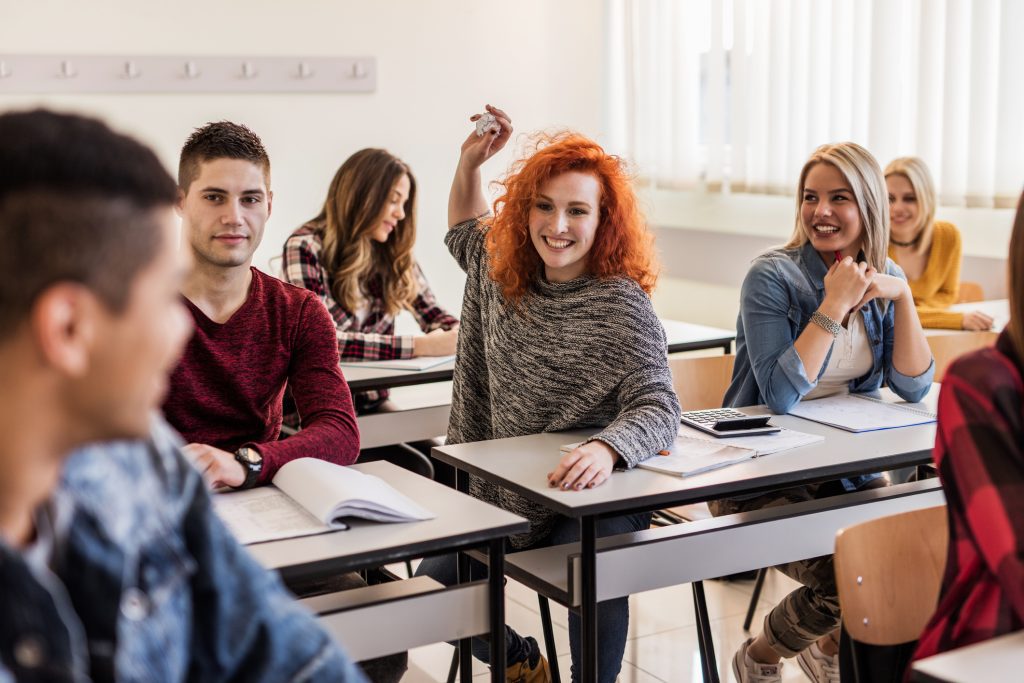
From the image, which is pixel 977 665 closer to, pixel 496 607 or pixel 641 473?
pixel 496 607

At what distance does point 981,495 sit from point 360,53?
156 inches

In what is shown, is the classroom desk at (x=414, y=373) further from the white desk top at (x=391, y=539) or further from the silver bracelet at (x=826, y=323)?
the white desk top at (x=391, y=539)

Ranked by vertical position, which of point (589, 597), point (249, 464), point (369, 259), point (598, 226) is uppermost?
point (598, 226)

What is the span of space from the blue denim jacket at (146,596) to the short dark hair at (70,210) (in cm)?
21

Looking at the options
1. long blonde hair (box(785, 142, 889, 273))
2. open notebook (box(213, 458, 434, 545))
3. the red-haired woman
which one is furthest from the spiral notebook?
open notebook (box(213, 458, 434, 545))

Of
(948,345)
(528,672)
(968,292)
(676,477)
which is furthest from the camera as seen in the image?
(968,292)

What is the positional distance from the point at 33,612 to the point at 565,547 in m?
1.45

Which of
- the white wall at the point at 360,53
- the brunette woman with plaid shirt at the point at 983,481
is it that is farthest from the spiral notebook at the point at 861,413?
the white wall at the point at 360,53

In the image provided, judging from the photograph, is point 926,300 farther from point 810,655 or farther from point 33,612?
point 33,612

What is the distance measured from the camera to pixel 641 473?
2.10 meters

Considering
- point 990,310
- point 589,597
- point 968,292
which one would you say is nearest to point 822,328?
point 589,597

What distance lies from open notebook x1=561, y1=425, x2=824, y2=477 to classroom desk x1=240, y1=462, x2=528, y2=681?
430 millimetres

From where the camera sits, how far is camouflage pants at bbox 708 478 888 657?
93.9 inches

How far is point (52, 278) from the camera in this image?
820 mm
